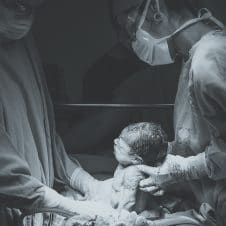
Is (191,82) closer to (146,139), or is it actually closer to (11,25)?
(146,139)

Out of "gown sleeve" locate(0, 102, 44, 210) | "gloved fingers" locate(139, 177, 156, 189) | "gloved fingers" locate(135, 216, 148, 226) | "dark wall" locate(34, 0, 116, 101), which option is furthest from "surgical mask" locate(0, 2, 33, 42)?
"gloved fingers" locate(135, 216, 148, 226)

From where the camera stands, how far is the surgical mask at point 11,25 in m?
3.45


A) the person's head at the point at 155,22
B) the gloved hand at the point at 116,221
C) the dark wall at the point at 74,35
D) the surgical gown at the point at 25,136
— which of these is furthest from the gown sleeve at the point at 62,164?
the person's head at the point at 155,22

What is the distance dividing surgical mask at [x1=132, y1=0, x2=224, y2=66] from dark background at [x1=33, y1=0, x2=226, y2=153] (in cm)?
10

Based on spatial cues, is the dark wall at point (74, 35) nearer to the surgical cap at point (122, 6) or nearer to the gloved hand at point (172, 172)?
the surgical cap at point (122, 6)

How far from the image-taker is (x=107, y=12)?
12.1 ft

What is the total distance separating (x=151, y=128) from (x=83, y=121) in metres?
0.41

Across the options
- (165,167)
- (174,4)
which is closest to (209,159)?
(165,167)

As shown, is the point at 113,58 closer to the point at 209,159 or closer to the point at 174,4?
the point at 174,4

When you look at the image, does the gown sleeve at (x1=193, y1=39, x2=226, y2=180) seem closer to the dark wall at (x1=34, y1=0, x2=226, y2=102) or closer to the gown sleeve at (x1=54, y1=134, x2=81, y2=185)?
the dark wall at (x1=34, y1=0, x2=226, y2=102)

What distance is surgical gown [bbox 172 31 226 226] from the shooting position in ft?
10.9

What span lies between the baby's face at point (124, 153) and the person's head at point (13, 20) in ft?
2.10

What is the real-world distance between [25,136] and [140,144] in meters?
0.51

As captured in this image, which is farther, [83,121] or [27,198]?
[83,121]
